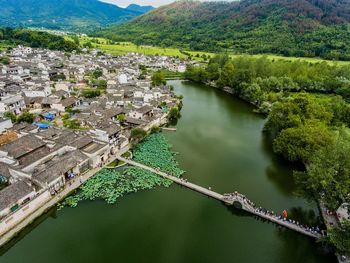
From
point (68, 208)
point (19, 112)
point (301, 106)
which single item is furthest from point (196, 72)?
point (68, 208)

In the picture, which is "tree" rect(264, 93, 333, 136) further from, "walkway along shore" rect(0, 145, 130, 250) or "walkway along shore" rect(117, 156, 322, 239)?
"walkway along shore" rect(0, 145, 130, 250)

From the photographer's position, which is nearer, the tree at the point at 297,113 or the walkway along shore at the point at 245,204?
the walkway along shore at the point at 245,204

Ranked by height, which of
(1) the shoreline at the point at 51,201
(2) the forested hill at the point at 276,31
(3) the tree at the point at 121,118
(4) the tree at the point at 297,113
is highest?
(2) the forested hill at the point at 276,31

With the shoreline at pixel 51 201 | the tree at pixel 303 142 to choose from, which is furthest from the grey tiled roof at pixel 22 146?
the tree at pixel 303 142

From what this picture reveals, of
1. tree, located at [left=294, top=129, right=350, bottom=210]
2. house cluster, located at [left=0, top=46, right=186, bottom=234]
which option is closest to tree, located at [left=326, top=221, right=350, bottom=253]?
tree, located at [left=294, top=129, right=350, bottom=210]

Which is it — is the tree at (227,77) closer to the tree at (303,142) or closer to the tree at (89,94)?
the tree at (89,94)

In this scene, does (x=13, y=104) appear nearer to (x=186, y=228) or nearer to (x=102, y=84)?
(x=102, y=84)

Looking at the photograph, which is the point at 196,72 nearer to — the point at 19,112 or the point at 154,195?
the point at 19,112
